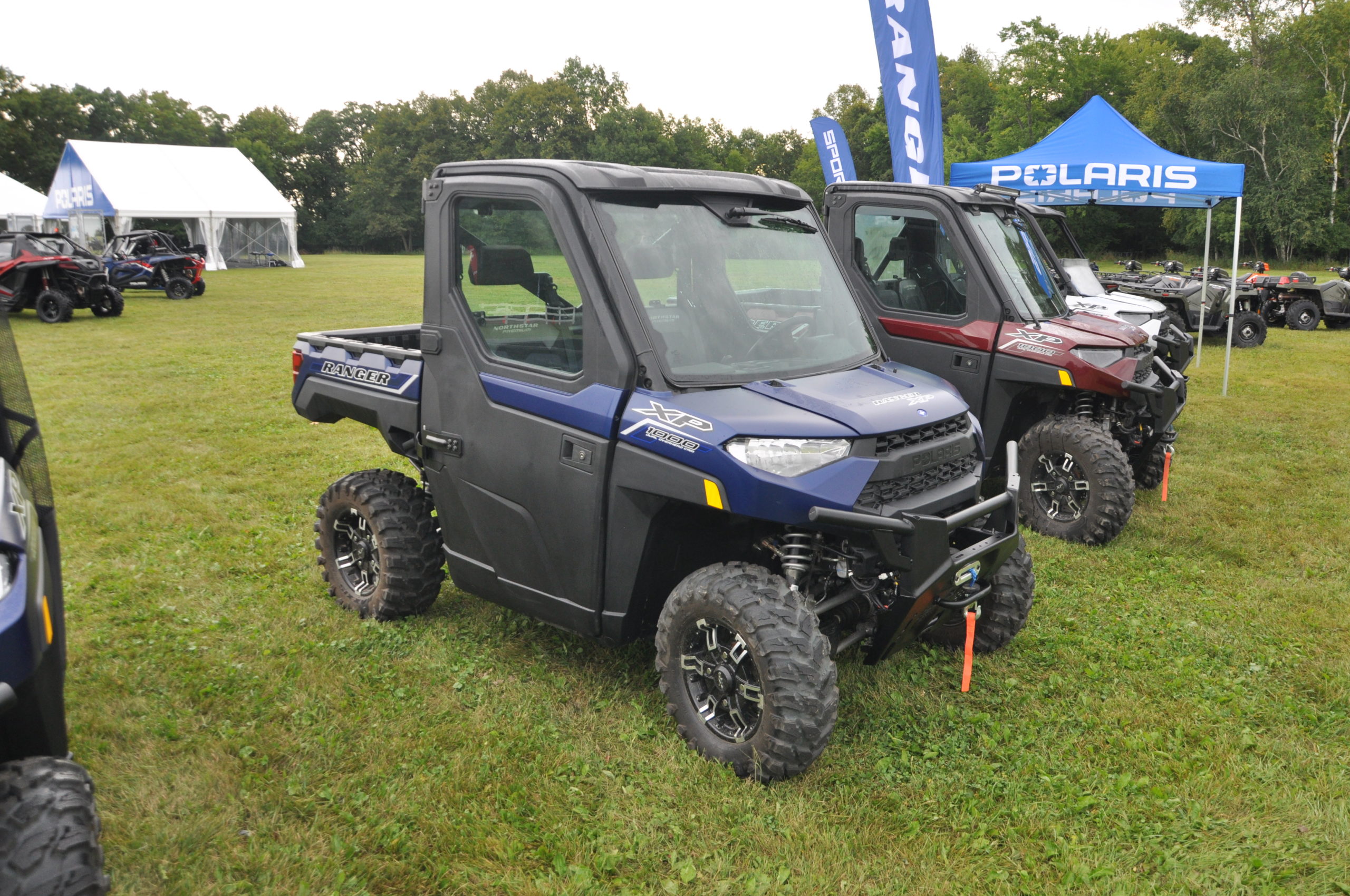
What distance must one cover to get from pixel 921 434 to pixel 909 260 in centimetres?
355

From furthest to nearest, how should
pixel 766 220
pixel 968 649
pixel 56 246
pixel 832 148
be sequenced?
pixel 56 246
pixel 832 148
pixel 766 220
pixel 968 649

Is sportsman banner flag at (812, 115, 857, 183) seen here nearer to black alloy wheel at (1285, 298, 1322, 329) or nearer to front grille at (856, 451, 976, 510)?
black alloy wheel at (1285, 298, 1322, 329)

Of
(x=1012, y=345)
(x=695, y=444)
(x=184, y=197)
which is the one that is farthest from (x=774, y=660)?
(x=184, y=197)

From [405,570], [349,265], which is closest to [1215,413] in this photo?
[405,570]

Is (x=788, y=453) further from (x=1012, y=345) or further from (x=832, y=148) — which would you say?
(x=832, y=148)

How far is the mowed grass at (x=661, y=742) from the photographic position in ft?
10.0

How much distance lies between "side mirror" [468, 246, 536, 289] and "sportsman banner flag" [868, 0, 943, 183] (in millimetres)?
8016

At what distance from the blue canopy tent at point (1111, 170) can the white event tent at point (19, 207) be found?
→ 4014 cm

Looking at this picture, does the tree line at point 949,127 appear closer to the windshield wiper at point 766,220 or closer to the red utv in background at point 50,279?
the red utv in background at point 50,279

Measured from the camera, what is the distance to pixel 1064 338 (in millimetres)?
6332

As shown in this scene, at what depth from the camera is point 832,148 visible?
1553cm

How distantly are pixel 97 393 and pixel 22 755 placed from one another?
10.3 meters

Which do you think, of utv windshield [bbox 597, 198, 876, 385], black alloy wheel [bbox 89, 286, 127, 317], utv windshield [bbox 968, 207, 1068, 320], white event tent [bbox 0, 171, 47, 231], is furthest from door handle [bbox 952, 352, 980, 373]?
white event tent [bbox 0, 171, 47, 231]

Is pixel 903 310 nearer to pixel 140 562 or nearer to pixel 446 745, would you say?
pixel 446 745
